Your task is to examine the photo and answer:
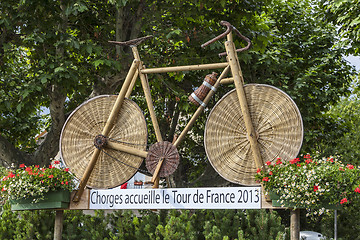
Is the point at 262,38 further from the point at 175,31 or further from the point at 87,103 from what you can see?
the point at 87,103

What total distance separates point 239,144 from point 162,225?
1.93m

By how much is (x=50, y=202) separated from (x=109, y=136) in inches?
48.7

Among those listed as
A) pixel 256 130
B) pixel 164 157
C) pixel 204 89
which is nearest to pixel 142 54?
pixel 204 89

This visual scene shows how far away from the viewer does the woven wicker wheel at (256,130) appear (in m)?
6.02

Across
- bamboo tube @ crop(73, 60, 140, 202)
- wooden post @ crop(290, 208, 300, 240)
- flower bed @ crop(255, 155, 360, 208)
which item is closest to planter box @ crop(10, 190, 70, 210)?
bamboo tube @ crop(73, 60, 140, 202)

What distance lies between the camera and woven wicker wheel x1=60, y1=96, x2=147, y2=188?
22.9ft

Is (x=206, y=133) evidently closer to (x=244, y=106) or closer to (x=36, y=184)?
(x=244, y=106)

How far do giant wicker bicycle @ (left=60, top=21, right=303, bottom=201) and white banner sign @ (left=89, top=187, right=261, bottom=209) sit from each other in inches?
8.9

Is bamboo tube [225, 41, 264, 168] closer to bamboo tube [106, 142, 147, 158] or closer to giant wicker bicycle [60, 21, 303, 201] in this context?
giant wicker bicycle [60, 21, 303, 201]

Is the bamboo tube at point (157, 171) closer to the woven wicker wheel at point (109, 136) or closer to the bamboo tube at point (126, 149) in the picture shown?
the bamboo tube at point (126, 149)

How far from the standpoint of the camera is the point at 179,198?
20.6 ft

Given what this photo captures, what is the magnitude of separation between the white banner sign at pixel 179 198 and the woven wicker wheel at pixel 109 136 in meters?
0.39

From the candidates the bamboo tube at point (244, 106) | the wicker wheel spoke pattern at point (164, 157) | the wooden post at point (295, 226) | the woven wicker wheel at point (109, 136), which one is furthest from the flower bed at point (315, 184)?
the woven wicker wheel at point (109, 136)

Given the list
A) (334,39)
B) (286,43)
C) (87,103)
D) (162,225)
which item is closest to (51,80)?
(87,103)
